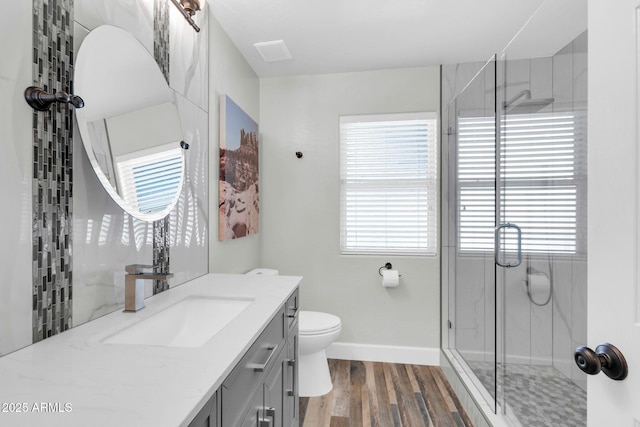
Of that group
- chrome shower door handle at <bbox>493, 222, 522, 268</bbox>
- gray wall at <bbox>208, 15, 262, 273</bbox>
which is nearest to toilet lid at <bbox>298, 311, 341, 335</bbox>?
gray wall at <bbox>208, 15, 262, 273</bbox>

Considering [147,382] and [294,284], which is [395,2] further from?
[147,382]

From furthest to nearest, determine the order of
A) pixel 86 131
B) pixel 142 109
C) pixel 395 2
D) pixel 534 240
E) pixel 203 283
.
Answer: pixel 395 2 → pixel 203 283 → pixel 534 240 → pixel 142 109 → pixel 86 131

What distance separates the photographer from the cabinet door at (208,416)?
0.67 m

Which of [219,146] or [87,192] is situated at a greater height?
[219,146]

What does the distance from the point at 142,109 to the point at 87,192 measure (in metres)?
0.40

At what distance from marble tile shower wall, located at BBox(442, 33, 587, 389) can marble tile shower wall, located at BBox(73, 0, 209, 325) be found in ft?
5.44

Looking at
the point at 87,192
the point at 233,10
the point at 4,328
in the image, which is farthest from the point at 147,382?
A: the point at 233,10

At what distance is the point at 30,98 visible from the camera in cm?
89

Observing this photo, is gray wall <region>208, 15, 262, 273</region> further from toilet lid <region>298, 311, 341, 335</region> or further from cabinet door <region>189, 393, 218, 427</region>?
cabinet door <region>189, 393, 218, 427</region>

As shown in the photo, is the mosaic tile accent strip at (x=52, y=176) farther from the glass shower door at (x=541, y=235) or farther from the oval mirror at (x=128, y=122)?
the glass shower door at (x=541, y=235)

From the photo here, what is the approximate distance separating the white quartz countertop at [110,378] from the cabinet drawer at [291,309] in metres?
0.44

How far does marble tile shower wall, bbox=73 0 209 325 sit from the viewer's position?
42.4 inches

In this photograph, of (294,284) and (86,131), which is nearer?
(86,131)

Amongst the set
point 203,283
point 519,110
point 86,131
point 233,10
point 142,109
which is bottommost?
point 203,283
